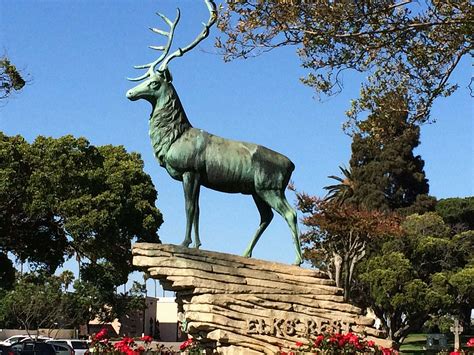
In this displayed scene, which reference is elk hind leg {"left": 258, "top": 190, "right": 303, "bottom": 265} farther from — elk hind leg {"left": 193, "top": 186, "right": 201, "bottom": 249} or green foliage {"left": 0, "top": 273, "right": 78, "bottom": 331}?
green foliage {"left": 0, "top": 273, "right": 78, "bottom": 331}

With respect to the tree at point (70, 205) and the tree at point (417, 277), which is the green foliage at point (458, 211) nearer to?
the tree at point (417, 277)

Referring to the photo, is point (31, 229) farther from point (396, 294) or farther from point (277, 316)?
point (277, 316)

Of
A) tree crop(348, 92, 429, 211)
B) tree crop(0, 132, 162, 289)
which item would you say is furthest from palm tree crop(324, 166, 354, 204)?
tree crop(0, 132, 162, 289)

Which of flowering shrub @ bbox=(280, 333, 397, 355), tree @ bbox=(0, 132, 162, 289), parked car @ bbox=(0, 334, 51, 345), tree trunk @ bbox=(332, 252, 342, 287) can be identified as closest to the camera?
flowering shrub @ bbox=(280, 333, 397, 355)

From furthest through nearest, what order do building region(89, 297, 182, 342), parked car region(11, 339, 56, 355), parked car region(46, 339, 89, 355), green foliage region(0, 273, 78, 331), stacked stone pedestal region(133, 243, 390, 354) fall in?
building region(89, 297, 182, 342), green foliage region(0, 273, 78, 331), parked car region(46, 339, 89, 355), parked car region(11, 339, 56, 355), stacked stone pedestal region(133, 243, 390, 354)

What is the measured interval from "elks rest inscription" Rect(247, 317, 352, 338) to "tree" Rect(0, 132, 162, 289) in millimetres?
15452

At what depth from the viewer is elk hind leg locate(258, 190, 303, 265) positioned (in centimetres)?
1324

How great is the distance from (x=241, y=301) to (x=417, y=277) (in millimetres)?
24320

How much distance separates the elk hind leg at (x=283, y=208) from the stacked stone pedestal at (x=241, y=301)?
63 cm

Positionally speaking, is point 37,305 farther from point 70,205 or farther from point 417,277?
point 417,277

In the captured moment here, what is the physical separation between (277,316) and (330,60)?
4.20 m

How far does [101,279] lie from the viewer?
30828 millimetres

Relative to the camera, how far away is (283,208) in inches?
525

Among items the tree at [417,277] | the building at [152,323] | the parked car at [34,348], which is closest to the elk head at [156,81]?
the parked car at [34,348]
